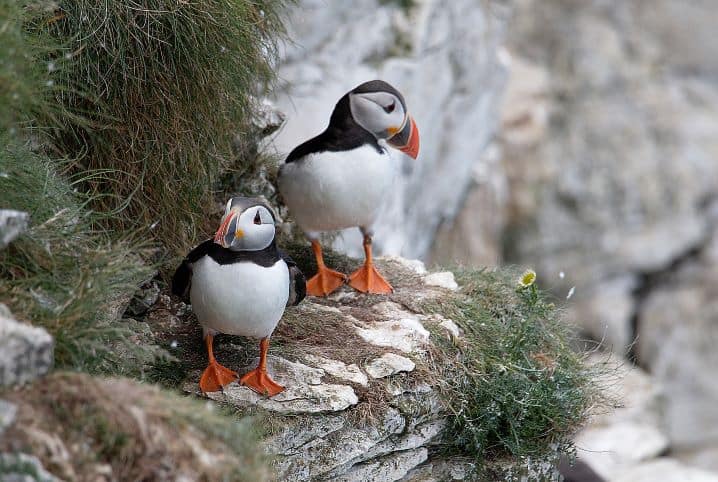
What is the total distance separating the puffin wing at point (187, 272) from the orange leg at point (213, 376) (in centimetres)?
20

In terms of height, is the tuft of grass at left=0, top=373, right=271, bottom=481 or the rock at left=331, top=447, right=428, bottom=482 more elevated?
the tuft of grass at left=0, top=373, right=271, bottom=481

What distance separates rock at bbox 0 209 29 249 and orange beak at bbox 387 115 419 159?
1.81 metres

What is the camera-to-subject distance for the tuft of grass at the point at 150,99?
384 cm

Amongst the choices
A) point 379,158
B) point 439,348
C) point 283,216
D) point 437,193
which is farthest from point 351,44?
point 439,348

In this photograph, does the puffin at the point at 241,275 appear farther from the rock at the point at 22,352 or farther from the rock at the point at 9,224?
the rock at the point at 22,352

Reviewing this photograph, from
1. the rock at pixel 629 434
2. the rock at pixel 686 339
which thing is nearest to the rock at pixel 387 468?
the rock at pixel 629 434

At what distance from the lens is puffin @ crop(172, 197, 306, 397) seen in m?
3.23

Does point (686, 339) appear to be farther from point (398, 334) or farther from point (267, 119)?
point (398, 334)

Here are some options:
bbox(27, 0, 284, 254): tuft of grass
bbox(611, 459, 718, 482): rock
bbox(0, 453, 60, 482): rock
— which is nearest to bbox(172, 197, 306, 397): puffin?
bbox(27, 0, 284, 254): tuft of grass

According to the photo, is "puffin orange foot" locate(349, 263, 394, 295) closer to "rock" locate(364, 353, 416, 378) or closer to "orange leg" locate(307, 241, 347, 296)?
"orange leg" locate(307, 241, 347, 296)

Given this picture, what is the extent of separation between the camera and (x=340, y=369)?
370 cm

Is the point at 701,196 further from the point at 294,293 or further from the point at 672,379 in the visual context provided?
the point at 294,293

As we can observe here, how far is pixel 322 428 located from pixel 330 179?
3.57 ft

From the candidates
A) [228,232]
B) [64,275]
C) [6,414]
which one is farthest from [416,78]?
[6,414]
